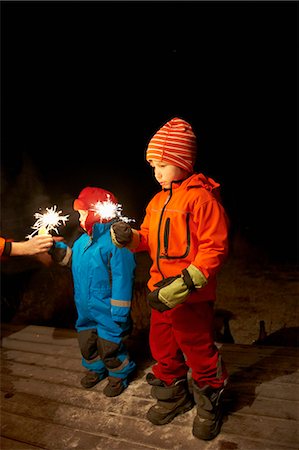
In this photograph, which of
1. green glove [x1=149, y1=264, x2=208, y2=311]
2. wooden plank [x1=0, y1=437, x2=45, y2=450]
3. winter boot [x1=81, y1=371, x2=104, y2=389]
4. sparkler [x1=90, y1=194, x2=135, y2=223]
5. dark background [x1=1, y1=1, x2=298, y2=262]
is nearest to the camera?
green glove [x1=149, y1=264, x2=208, y2=311]

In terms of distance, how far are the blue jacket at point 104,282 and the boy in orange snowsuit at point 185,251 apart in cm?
34

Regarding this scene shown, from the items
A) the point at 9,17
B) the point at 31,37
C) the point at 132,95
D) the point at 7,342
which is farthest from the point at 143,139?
the point at 7,342

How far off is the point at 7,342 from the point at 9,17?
1784 centimetres

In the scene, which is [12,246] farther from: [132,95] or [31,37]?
[132,95]

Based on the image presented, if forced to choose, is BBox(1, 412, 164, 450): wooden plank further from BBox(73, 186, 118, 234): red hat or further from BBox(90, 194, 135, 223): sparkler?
BBox(90, 194, 135, 223): sparkler

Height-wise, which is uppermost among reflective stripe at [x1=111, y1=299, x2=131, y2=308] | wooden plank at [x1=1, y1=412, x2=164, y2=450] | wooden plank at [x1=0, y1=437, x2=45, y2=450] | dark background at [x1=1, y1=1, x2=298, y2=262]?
dark background at [x1=1, y1=1, x2=298, y2=262]

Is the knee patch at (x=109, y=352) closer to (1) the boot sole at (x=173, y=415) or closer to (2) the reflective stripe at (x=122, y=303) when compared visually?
(2) the reflective stripe at (x=122, y=303)

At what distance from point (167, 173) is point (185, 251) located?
1.85 ft

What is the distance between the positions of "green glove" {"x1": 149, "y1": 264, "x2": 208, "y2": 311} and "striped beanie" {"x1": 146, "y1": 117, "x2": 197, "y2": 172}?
75 centimetres

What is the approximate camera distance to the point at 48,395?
3221 mm

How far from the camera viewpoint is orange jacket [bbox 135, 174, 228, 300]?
219cm

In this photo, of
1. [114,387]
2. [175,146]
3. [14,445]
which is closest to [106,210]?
[175,146]

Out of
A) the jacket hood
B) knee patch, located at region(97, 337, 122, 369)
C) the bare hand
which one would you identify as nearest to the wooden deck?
knee patch, located at region(97, 337, 122, 369)

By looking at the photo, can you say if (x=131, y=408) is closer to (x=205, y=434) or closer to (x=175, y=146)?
(x=205, y=434)
